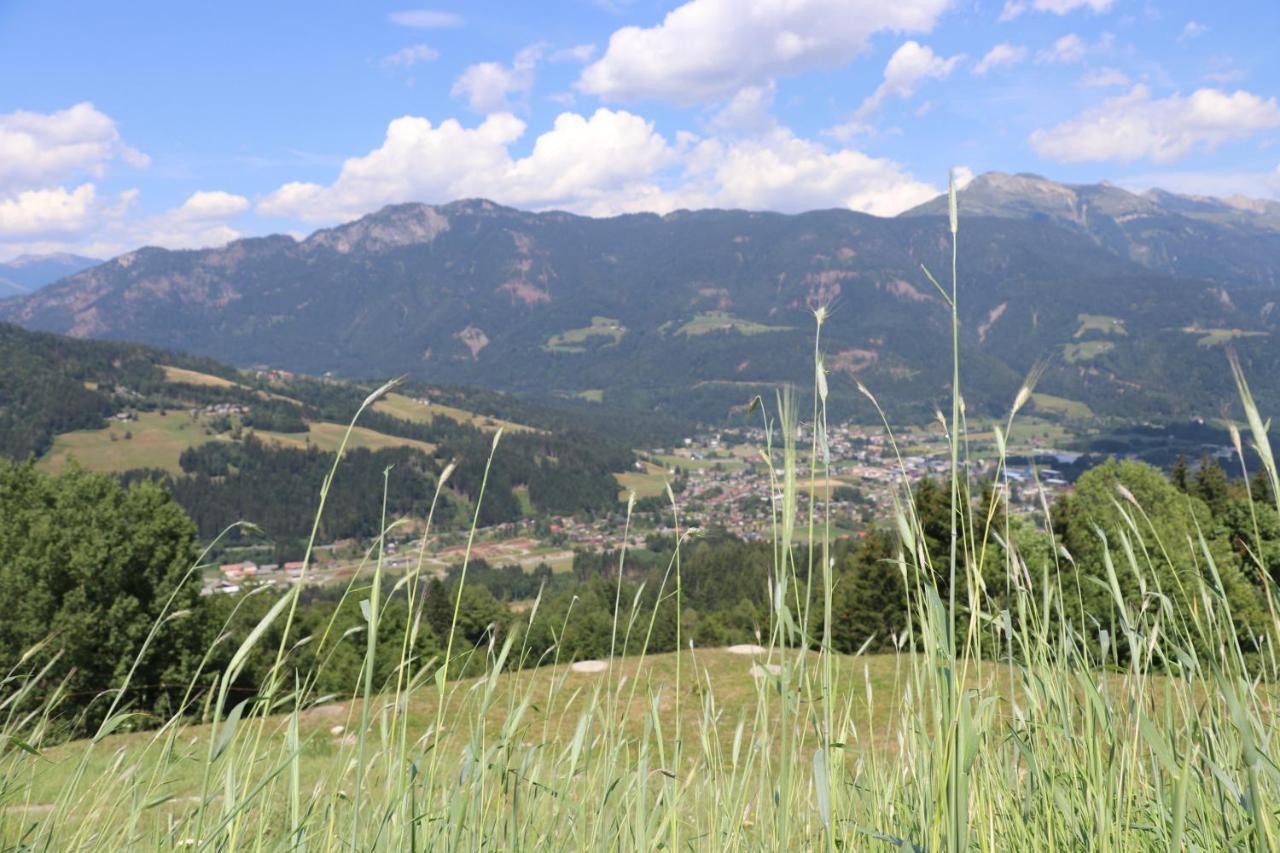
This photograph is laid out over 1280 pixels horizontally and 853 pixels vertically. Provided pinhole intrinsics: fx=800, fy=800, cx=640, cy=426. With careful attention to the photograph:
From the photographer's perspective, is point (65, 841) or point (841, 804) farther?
point (65, 841)

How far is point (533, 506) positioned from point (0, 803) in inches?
5859

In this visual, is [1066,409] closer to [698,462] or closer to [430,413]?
[698,462]

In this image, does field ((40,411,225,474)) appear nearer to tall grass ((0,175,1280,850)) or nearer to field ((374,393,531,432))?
field ((374,393,531,432))

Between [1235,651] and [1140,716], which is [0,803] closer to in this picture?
[1140,716]

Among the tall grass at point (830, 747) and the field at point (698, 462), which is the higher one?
the tall grass at point (830, 747)

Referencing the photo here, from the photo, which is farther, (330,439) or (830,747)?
(330,439)

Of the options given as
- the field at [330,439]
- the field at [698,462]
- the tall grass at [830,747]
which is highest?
the tall grass at [830,747]

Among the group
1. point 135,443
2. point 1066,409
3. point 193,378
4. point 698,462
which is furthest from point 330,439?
point 1066,409

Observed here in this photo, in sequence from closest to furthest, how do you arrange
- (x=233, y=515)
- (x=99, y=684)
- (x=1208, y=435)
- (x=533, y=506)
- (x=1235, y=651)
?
(x=1235, y=651) → (x=99, y=684) → (x=233, y=515) → (x=1208, y=435) → (x=533, y=506)

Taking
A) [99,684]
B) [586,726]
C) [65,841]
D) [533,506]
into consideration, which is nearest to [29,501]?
[99,684]

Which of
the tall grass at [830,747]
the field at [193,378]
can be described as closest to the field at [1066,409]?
the field at [193,378]

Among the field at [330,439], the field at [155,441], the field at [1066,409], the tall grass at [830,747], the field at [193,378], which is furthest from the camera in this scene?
the field at [1066,409]

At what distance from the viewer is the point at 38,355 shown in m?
154

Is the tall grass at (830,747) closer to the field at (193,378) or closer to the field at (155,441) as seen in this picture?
the field at (155,441)
